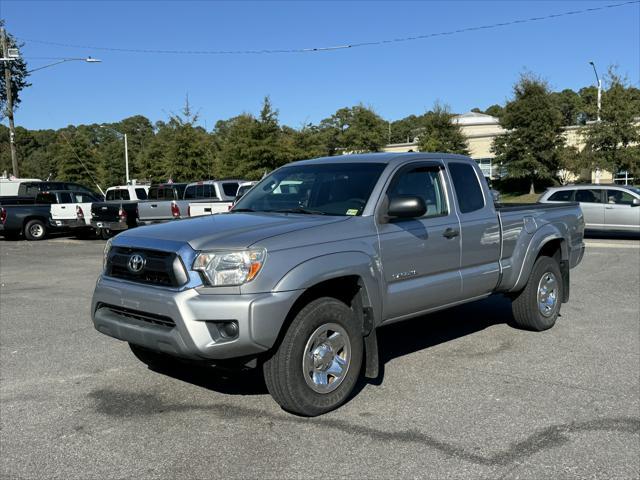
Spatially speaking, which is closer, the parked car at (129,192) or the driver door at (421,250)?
the driver door at (421,250)

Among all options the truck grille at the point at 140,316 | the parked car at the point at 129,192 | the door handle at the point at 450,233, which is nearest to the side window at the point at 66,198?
the parked car at the point at 129,192

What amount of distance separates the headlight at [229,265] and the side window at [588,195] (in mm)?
17470

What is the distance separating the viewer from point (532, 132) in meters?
39.1

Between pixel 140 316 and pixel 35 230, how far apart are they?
1922 cm

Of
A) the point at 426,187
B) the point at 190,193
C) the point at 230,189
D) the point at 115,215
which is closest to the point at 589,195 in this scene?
the point at 230,189

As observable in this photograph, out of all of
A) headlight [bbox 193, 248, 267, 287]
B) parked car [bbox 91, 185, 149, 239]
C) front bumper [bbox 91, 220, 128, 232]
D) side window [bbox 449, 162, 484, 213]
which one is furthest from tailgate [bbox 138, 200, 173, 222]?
headlight [bbox 193, 248, 267, 287]

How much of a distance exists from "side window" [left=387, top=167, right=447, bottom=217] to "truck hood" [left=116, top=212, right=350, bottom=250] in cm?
90

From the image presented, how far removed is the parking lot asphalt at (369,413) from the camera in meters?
3.83

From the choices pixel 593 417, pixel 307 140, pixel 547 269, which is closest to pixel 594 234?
pixel 547 269

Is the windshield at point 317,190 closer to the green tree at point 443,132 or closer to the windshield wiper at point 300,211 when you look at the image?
the windshield wiper at point 300,211

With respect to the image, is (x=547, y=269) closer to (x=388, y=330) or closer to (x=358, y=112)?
(x=388, y=330)

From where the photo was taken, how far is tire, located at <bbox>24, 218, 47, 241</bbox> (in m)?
21.5

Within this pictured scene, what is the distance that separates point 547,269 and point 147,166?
2069 inches

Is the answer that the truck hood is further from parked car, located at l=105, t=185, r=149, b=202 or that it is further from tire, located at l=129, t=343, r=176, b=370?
parked car, located at l=105, t=185, r=149, b=202
